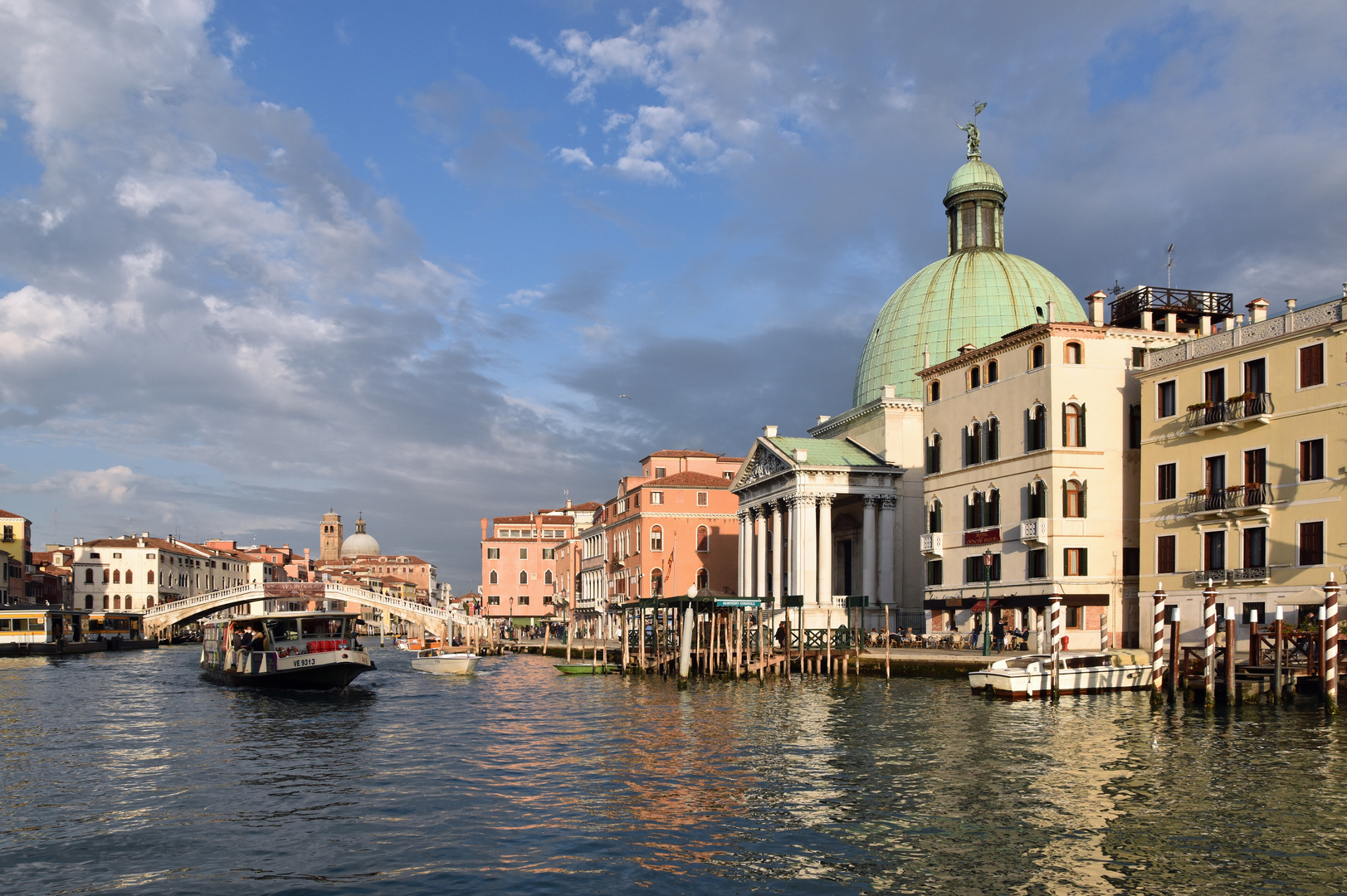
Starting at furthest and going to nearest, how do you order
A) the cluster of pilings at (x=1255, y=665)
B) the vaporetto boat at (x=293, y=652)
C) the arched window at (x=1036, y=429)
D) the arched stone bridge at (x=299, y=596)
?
the arched stone bridge at (x=299, y=596) → the arched window at (x=1036, y=429) → the vaporetto boat at (x=293, y=652) → the cluster of pilings at (x=1255, y=665)

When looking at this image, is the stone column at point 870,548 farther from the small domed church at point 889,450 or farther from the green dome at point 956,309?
the green dome at point 956,309

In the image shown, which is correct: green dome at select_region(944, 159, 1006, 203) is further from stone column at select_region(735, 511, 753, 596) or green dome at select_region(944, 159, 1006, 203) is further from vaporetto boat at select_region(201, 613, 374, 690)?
vaporetto boat at select_region(201, 613, 374, 690)

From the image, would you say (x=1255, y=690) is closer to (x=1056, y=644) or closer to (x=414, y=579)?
(x=1056, y=644)

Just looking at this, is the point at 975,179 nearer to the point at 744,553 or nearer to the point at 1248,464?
the point at 744,553

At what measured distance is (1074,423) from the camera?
132 ft

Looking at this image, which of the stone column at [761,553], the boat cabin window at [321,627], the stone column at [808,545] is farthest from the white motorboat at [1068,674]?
the stone column at [761,553]

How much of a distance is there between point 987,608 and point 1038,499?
4637 millimetres

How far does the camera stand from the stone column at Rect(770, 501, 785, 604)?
55.0 m

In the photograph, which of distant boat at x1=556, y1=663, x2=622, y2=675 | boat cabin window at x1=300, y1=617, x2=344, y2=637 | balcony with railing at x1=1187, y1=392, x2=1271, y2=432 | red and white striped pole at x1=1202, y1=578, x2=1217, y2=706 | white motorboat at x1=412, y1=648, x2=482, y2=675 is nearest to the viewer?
red and white striped pole at x1=1202, y1=578, x2=1217, y2=706

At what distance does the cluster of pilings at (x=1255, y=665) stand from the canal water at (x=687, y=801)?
138cm

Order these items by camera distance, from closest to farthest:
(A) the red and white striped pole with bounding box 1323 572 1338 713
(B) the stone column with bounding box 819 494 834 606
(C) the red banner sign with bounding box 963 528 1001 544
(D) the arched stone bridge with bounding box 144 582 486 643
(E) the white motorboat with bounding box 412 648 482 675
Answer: (A) the red and white striped pole with bounding box 1323 572 1338 713, (C) the red banner sign with bounding box 963 528 1001 544, (E) the white motorboat with bounding box 412 648 482 675, (B) the stone column with bounding box 819 494 834 606, (D) the arched stone bridge with bounding box 144 582 486 643

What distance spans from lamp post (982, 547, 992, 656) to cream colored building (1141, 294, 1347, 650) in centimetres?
482

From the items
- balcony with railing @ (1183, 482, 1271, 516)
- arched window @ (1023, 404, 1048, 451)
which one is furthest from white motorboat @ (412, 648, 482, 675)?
balcony with railing @ (1183, 482, 1271, 516)

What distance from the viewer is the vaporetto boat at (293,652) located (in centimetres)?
3606
